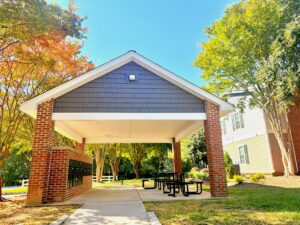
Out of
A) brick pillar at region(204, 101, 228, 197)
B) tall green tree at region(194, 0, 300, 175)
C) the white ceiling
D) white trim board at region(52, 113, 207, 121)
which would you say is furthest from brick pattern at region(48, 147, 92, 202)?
tall green tree at region(194, 0, 300, 175)

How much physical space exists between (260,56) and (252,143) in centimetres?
737

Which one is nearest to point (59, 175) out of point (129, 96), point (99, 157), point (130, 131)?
point (129, 96)

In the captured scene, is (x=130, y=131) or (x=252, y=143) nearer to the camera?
(x=130, y=131)

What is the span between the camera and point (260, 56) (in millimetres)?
15320

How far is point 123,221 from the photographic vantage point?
526 cm

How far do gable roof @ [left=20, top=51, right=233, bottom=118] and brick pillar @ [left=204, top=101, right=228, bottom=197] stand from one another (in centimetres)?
46

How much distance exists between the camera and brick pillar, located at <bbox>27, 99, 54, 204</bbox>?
7953 millimetres

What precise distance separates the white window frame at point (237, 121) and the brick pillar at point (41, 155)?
16780 mm

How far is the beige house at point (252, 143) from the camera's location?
17047 millimetres

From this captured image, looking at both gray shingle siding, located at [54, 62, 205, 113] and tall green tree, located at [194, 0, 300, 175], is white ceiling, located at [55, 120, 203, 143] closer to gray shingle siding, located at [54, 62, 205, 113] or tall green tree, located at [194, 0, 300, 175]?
gray shingle siding, located at [54, 62, 205, 113]

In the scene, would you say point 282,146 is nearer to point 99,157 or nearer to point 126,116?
point 126,116

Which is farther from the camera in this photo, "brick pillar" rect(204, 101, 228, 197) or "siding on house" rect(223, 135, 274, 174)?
"siding on house" rect(223, 135, 274, 174)

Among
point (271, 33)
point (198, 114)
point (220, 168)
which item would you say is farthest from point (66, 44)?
point (271, 33)

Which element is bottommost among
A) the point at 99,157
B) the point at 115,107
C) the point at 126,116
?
the point at 99,157
